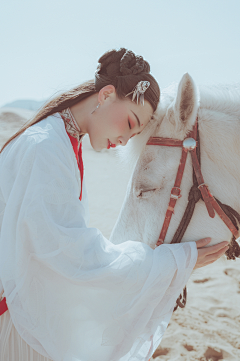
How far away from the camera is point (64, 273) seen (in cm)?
111

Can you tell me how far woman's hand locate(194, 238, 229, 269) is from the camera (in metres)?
1.41

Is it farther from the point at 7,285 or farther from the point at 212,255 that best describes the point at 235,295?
the point at 7,285

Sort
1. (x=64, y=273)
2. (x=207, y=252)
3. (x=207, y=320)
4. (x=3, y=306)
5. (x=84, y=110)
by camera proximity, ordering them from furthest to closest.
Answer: (x=207, y=320) < (x=84, y=110) < (x=207, y=252) < (x=3, y=306) < (x=64, y=273)

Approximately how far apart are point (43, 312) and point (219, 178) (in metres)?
1.15

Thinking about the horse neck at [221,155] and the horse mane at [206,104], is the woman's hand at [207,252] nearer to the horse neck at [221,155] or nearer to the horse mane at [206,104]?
the horse neck at [221,155]

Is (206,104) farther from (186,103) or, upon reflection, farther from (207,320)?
(207,320)

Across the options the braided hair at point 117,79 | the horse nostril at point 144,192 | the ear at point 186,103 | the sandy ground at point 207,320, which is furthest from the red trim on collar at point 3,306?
the ear at point 186,103

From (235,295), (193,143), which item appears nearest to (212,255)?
(193,143)

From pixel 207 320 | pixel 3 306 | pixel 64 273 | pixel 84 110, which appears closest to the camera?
pixel 64 273

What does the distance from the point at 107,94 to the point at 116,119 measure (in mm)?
144

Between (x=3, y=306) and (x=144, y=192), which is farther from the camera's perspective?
(x=144, y=192)

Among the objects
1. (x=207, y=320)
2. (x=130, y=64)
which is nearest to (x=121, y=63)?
(x=130, y=64)

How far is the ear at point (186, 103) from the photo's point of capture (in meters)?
1.39

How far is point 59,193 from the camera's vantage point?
1144 mm
